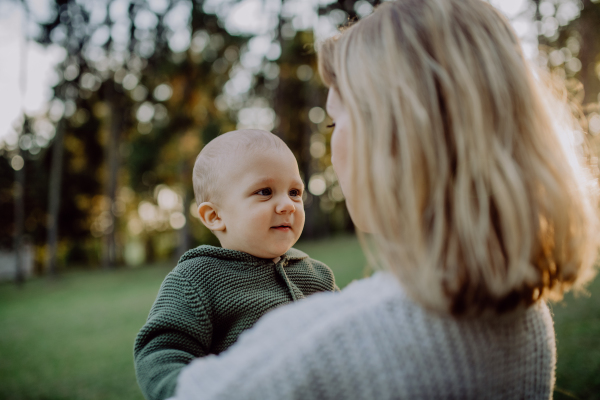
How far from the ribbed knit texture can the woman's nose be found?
0.73 metres

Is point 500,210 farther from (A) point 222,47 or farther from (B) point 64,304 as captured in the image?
(A) point 222,47

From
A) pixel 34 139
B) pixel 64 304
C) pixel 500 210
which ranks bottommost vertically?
pixel 64 304

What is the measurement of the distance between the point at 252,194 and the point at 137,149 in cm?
1863

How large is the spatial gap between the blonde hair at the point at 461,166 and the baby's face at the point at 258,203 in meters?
0.69

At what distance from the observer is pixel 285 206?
1.63 meters

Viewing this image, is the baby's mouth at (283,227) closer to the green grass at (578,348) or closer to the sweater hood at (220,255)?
the sweater hood at (220,255)

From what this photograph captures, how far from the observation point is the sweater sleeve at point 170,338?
1.12 metres

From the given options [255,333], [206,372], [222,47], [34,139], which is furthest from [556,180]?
[34,139]

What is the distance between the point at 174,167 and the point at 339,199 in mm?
17375

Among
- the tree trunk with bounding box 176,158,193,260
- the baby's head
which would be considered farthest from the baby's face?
the tree trunk with bounding box 176,158,193,260

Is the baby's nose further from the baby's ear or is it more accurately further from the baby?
the baby's ear

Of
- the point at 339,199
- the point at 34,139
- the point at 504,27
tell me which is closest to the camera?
the point at 504,27

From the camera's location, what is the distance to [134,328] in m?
7.77

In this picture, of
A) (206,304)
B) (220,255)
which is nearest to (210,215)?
(220,255)
